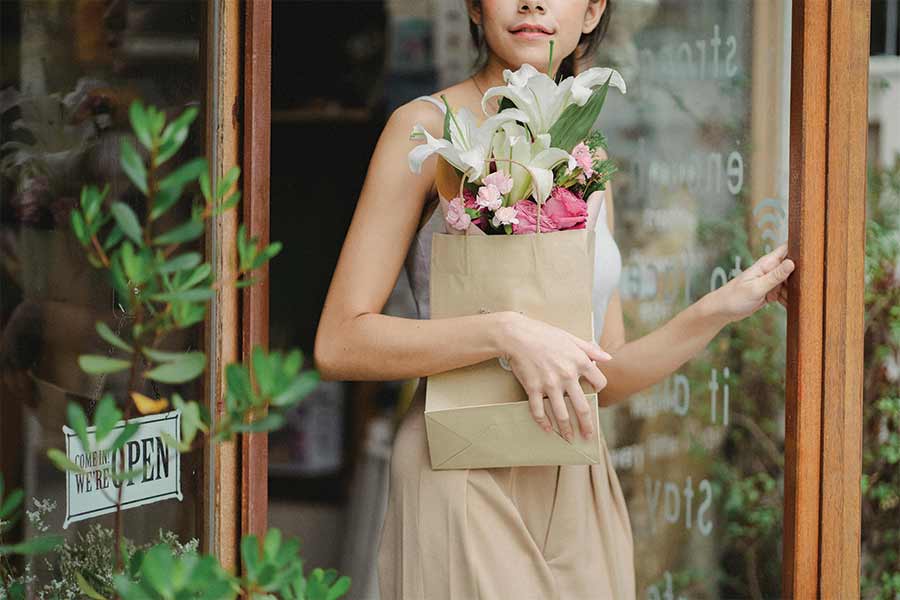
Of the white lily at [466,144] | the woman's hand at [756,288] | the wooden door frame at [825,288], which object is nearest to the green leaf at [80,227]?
the white lily at [466,144]

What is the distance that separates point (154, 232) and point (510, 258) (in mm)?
629

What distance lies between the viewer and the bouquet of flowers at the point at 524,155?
1.63 meters

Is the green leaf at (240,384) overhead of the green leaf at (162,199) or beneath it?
beneath

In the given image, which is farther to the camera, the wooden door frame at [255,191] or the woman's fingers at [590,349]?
the wooden door frame at [255,191]

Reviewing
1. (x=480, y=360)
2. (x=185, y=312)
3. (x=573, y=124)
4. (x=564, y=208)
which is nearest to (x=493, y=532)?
(x=480, y=360)

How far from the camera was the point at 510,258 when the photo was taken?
Answer: 5.48 ft

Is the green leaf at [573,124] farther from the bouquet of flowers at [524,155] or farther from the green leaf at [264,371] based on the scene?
the green leaf at [264,371]

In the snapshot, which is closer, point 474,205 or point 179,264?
point 179,264

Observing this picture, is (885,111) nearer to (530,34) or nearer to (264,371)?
(530,34)

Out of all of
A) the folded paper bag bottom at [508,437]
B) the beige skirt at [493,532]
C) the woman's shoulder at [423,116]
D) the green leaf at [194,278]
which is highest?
the woman's shoulder at [423,116]

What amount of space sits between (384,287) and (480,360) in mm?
217

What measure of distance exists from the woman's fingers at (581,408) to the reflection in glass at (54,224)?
2.17 ft

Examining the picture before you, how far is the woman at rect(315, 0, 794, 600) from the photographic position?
5.57ft

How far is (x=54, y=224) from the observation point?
184 centimetres
